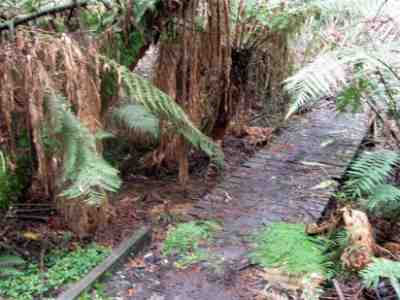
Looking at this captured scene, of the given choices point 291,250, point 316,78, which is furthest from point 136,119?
point 291,250

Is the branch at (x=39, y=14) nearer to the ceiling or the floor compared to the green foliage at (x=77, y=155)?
nearer to the ceiling

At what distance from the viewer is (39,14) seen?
8.55 feet

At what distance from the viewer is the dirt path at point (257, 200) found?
2.55 meters

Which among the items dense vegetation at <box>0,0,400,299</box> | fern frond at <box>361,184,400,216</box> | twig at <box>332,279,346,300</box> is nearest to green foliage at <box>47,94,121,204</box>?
dense vegetation at <box>0,0,400,299</box>

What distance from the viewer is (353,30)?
4.66m

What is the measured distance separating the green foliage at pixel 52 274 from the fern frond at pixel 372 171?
5.64 feet

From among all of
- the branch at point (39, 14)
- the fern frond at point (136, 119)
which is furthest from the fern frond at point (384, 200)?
the branch at point (39, 14)

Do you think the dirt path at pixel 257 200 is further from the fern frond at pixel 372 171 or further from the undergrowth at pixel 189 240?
the fern frond at pixel 372 171

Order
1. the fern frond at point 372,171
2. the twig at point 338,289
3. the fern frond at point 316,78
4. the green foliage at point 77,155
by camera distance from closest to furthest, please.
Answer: the green foliage at point 77,155, the twig at point 338,289, the fern frond at point 316,78, the fern frond at point 372,171

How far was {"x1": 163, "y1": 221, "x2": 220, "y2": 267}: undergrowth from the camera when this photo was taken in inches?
110

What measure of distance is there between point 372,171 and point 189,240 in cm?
133

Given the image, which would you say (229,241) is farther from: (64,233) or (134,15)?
(134,15)

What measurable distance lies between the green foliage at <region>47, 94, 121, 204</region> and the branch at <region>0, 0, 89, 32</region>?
44 cm

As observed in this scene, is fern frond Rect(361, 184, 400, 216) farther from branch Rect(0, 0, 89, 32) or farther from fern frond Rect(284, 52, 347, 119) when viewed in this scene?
branch Rect(0, 0, 89, 32)
